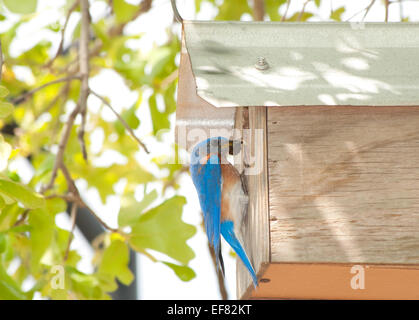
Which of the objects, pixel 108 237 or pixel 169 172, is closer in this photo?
pixel 108 237

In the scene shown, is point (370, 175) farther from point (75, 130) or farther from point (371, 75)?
point (75, 130)

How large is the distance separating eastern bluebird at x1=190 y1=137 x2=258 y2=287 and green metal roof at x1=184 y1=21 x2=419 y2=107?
475 mm

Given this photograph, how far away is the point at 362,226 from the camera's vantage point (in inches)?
68.1

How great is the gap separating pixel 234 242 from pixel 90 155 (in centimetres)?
243

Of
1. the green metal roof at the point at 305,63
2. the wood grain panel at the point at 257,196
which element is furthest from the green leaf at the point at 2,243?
the green metal roof at the point at 305,63

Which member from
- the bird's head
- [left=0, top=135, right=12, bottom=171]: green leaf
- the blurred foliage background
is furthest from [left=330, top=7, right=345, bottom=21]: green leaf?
[left=0, top=135, right=12, bottom=171]: green leaf

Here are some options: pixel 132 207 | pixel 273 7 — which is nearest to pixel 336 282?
pixel 132 207

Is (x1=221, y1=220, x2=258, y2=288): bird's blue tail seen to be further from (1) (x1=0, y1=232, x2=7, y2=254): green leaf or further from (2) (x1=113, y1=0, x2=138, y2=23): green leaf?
(2) (x1=113, y1=0, x2=138, y2=23): green leaf

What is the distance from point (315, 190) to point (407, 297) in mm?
795

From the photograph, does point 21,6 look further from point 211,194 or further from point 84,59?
point 211,194

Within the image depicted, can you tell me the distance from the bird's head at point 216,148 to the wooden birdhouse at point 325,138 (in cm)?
30

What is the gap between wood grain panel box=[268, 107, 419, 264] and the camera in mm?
1698

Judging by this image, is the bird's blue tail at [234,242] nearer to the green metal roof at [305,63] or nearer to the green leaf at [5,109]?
the green metal roof at [305,63]
